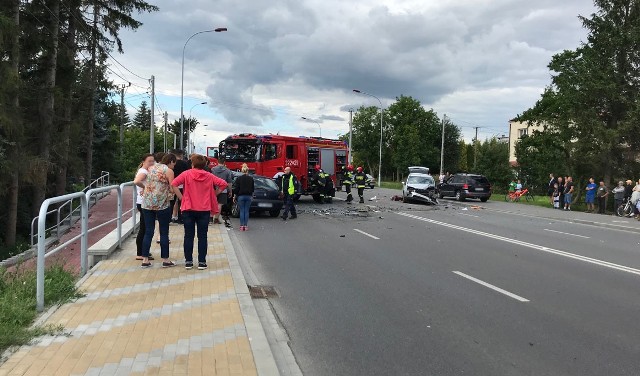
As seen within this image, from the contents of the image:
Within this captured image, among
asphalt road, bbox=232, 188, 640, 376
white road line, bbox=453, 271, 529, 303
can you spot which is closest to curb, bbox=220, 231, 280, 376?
asphalt road, bbox=232, 188, 640, 376

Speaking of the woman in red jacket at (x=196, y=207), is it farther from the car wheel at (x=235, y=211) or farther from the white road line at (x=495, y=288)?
the car wheel at (x=235, y=211)

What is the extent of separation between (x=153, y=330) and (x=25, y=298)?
1788 mm

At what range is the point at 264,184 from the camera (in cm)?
1809

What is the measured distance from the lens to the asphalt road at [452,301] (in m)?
4.86

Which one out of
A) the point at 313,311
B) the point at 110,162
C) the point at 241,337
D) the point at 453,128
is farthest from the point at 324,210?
the point at 453,128

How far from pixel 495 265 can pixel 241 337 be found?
6.16m

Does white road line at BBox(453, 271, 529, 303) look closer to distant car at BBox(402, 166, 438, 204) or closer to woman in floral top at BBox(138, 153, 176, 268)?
woman in floral top at BBox(138, 153, 176, 268)

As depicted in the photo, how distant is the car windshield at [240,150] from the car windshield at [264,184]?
19.4ft

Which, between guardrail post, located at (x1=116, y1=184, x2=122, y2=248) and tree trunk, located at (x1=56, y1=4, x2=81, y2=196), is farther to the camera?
tree trunk, located at (x1=56, y1=4, x2=81, y2=196)

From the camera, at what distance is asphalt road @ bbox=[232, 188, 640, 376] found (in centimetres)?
486

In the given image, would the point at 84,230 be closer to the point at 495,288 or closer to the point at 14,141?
the point at 495,288

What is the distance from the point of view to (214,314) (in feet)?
18.1

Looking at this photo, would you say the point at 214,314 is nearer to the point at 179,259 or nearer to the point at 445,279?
the point at 179,259

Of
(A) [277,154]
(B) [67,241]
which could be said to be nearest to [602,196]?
(A) [277,154]
